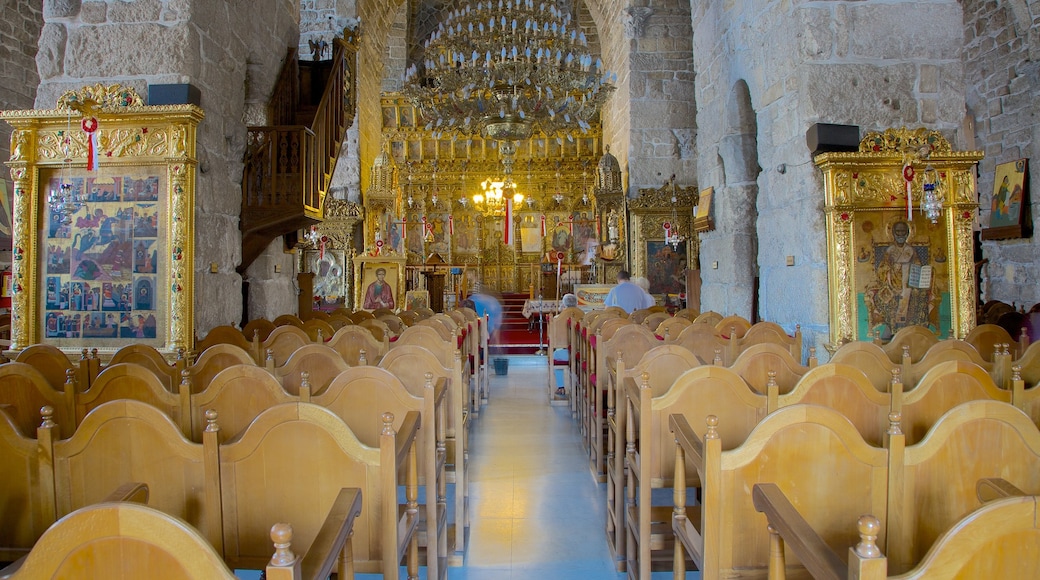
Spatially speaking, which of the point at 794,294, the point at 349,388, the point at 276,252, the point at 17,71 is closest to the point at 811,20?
the point at 794,294

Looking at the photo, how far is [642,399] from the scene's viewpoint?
2.58 metres

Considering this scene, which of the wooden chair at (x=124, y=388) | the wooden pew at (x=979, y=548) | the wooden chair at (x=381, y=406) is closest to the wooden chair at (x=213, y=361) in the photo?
the wooden chair at (x=124, y=388)

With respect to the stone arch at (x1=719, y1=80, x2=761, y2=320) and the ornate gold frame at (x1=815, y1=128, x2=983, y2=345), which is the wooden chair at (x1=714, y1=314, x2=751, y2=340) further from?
the stone arch at (x1=719, y1=80, x2=761, y2=320)

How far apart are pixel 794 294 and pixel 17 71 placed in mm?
10640

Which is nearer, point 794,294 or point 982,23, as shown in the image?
point 794,294

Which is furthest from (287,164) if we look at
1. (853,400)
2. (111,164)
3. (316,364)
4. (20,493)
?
(853,400)

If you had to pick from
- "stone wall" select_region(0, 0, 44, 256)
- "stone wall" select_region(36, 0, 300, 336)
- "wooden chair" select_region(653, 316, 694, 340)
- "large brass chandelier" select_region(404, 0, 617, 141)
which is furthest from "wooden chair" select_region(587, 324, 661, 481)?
"stone wall" select_region(0, 0, 44, 256)

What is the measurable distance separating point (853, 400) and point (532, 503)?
6.92 ft

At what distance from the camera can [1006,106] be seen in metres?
8.23

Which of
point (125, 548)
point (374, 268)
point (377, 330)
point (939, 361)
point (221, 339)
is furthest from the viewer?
point (374, 268)

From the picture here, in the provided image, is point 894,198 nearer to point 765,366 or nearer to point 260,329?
point 765,366

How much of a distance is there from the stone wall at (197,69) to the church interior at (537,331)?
0.11 feet

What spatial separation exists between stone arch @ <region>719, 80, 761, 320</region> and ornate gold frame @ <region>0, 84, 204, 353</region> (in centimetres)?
A: 577

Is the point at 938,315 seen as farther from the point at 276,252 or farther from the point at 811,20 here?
the point at 276,252
